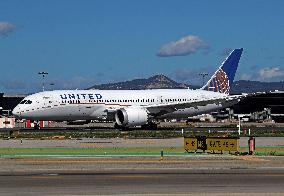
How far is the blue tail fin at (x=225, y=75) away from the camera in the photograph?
9125cm

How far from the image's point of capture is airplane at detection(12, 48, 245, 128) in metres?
76.8

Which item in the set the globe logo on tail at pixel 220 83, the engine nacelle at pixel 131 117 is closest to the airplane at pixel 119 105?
the engine nacelle at pixel 131 117

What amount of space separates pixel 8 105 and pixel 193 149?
15309 centimetres

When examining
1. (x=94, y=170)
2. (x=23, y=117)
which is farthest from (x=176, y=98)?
(x=94, y=170)

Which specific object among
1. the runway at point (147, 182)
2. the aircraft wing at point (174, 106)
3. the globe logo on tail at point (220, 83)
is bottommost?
the runway at point (147, 182)

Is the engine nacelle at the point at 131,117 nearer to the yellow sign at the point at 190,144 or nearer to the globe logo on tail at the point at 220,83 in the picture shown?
the globe logo on tail at the point at 220,83

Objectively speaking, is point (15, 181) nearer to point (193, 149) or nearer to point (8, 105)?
point (193, 149)

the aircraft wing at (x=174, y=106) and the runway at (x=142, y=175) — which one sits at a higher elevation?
the aircraft wing at (x=174, y=106)

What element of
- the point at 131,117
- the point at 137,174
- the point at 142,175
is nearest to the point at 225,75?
the point at 131,117

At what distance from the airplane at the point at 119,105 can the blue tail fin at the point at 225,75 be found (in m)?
4.14

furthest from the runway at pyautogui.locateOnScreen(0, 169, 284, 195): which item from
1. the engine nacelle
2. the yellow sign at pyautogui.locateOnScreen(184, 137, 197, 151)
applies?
the engine nacelle

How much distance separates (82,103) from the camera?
254 feet

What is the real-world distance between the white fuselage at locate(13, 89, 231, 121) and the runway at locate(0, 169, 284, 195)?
4734 cm

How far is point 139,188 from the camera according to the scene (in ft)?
76.4
